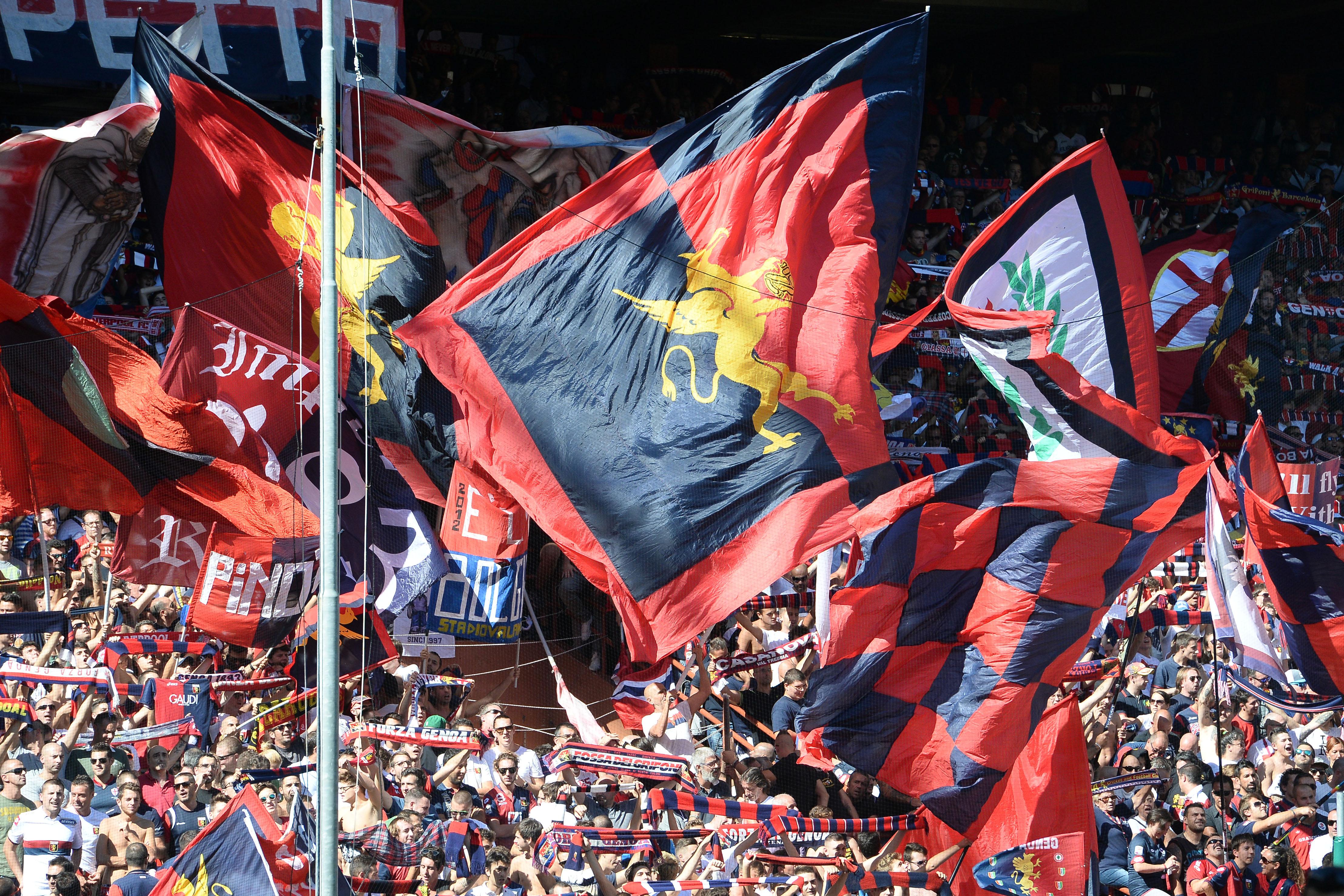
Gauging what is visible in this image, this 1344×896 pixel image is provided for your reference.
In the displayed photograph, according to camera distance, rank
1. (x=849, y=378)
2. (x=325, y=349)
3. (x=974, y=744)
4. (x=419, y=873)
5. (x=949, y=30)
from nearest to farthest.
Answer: (x=325, y=349) → (x=419, y=873) → (x=974, y=744) → (x=849, y=378) → (x=949, y=30)

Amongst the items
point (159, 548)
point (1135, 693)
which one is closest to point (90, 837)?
point (159, 548)

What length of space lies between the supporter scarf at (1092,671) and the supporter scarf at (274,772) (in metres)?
4.19

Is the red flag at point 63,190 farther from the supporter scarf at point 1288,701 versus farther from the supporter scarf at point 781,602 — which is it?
the supporter scarf at point 1288,701

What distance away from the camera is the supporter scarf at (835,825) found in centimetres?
747

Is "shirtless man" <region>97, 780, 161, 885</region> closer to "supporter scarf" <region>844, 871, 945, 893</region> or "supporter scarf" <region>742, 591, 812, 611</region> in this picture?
"supporter scarf" <region>844, 871, 945, 893</region>

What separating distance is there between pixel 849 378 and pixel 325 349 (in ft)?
11.1

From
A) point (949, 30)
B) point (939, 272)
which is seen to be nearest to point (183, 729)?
point (939, 272)

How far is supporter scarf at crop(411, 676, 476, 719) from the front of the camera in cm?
912

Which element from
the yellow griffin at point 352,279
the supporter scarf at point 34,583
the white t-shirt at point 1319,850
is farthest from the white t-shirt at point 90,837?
the white t-shirt at point 1319,850

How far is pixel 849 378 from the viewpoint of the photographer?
28.5ft

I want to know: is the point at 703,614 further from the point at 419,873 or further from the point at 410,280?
the point at 410,280

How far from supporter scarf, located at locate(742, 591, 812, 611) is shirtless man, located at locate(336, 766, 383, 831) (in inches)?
132

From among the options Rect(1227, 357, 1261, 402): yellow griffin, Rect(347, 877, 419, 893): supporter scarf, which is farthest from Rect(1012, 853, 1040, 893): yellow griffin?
Rect(1227, 357, 1261, 402): yellow griffin

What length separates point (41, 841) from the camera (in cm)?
754
